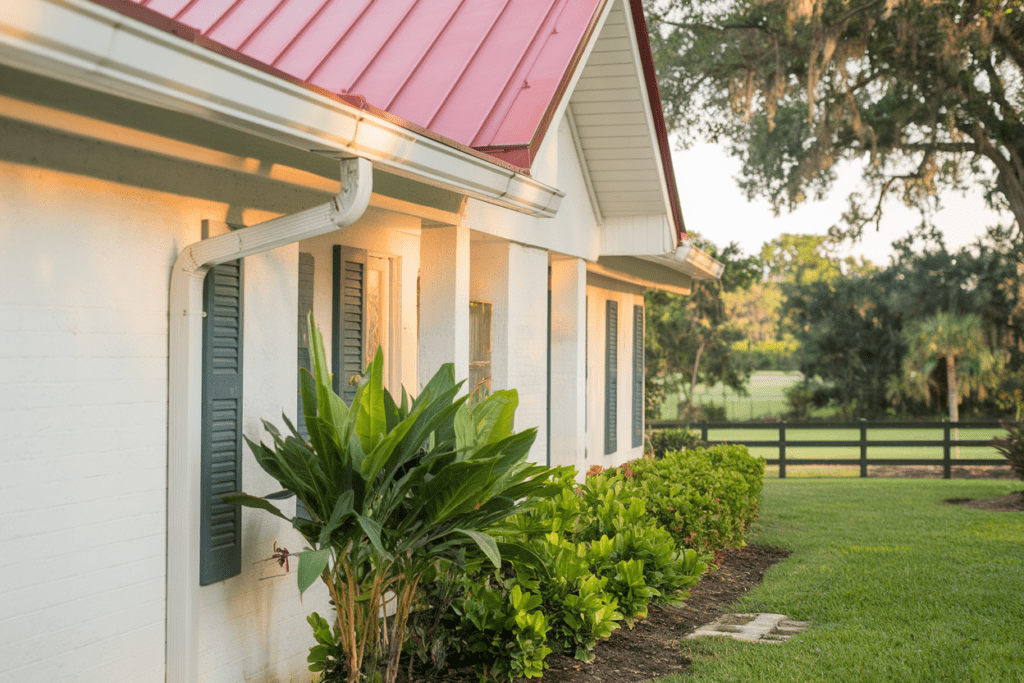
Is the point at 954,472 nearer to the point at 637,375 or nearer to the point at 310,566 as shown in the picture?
the point at 637,375

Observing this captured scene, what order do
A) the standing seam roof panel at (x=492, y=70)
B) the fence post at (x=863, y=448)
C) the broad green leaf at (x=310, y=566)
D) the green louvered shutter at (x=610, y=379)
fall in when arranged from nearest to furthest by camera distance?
the broad green leaf at (x=310, y=566) < the standing seam roof panel at (x=492, y=70) < the green louvered shutter at (x=610, y=379) < the fence post at (x=863, y=448)

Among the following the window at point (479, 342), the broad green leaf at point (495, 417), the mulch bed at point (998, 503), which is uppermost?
the window at point (479, 342)

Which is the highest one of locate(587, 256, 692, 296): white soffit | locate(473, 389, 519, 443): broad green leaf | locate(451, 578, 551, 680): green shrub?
locate(587, 256, 692, 296): white soffit

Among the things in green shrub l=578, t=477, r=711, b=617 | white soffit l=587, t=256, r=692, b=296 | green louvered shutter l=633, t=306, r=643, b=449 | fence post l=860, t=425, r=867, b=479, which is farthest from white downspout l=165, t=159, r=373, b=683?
fence post l=860, t=425, r=867, b=479

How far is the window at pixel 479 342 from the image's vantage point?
7109mm

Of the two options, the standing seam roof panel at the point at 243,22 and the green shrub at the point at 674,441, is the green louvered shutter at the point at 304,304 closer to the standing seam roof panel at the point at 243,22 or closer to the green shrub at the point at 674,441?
the standing seam roof panel at the point at 243,22

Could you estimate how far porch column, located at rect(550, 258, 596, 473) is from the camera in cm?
854

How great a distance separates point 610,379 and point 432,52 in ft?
20.0

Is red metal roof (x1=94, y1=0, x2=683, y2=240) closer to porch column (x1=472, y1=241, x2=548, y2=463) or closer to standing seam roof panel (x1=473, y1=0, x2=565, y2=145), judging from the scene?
standing seam roof panel (x1=473, y1=0, x2=565, y2=145)

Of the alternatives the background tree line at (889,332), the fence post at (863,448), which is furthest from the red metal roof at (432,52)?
the background tree line at (889,332)

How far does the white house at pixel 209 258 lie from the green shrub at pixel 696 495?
6.07ft

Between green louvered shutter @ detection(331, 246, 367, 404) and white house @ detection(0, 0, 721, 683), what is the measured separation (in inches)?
0.7

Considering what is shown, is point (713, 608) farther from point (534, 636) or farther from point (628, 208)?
point (628, 208)

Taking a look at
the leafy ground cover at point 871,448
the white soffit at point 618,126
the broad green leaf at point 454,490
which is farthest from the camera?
the leafy ground cover at point 871,448
